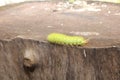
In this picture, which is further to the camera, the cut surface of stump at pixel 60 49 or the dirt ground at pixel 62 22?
the dirt ground at pixel 62 22

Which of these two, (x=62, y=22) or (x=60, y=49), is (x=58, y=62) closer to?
(x=60, y=49)

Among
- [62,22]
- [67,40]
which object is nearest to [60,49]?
[67,40]

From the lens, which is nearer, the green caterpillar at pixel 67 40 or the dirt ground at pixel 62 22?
the green caterpillar at pixel 67 40

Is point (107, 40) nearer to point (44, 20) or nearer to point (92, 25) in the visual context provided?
point (92, 25)

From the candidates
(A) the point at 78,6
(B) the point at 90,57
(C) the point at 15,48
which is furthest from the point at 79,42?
(A) the point at 78,6

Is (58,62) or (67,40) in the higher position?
(67,40)

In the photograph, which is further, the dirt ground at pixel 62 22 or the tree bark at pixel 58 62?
the dirt ground at pixel 62 22

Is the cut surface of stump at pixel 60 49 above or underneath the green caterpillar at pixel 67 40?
underneath
